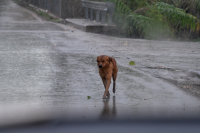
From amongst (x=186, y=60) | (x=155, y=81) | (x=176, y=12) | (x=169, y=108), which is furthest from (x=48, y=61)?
(x=176, y=12)

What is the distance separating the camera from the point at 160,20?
46.4 ft

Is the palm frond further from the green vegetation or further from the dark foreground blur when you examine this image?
the dark foreground blur

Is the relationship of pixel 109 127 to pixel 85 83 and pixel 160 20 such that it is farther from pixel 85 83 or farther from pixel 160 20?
pixel 160 20

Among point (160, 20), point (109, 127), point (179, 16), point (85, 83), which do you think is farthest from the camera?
point (160, 20)

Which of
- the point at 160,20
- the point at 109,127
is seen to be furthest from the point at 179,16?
the point at 109,127

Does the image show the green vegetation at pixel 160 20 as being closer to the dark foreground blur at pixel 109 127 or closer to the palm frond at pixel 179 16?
the palm frond at pixel 179 16

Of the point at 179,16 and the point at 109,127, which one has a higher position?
the point at 179,16

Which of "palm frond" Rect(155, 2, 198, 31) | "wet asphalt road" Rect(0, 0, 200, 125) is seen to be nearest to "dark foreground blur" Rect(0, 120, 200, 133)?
"wet asphalt road" Rect(0, 0, 200, 125)

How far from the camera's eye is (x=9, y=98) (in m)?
5.63

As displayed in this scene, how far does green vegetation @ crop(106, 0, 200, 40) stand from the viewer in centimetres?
1395

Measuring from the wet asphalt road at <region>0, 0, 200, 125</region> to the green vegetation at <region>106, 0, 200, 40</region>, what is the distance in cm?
230

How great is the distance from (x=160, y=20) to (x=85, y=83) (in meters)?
8.23

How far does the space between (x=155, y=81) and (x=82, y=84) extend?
1.49 meters

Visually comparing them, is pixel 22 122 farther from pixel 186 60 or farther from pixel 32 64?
pixel 186 60
